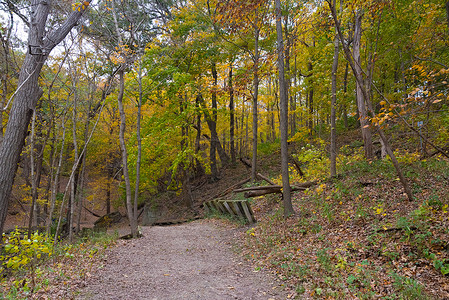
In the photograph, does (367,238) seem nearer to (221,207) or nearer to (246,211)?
(246,211)

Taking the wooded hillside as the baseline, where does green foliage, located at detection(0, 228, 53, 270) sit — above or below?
below

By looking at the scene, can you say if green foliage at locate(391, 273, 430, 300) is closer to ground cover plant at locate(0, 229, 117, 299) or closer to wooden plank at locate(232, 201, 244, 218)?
ground cover plant at locate(0, 229, 117, 299)

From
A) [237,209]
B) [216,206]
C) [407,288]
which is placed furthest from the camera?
[216,206]

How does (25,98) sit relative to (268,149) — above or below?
below

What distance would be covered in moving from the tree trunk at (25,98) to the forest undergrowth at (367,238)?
4.75 meters

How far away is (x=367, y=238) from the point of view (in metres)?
5.02

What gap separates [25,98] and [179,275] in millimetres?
4200

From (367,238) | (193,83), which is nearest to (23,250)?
(367,238)

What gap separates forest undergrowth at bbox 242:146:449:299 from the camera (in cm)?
381

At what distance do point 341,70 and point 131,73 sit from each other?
14636mm

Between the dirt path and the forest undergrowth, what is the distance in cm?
50

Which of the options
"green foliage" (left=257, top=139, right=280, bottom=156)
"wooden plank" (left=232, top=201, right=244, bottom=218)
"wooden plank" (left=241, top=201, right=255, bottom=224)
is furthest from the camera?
"green foliage" (left=257, top=139, right=280, bottom=156)

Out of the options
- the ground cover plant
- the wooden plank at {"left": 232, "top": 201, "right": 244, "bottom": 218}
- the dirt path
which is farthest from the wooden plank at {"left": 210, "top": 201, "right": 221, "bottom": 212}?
the ground cover plant

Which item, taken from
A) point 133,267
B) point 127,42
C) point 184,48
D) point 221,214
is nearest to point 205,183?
point 221,214
